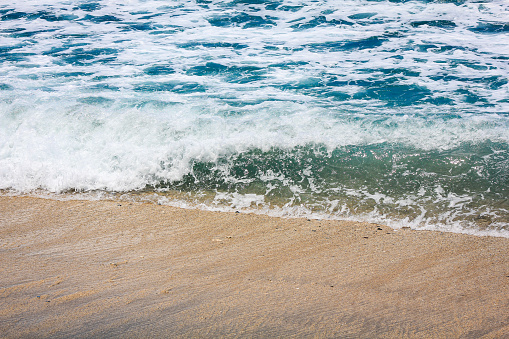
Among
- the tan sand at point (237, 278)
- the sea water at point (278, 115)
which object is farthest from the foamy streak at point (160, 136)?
the tan sand at point (237, 278)

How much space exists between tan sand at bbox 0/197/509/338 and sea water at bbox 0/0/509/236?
439 mm

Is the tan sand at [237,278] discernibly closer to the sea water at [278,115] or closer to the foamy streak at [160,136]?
the sea water at [278,115]

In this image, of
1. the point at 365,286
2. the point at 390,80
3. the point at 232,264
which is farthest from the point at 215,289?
the point at 390,80

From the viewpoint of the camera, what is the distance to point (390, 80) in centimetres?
695

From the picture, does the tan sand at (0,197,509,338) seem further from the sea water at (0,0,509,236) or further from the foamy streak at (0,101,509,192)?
the foamy streak at (0,101,509,192)

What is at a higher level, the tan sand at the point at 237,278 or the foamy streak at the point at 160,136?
the foamy streak at the point at 160,136

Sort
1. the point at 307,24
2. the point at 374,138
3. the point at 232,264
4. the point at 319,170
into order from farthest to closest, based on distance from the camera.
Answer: the point at 307,24, the point at 374,138, the point at 319,170, the point at 232,264

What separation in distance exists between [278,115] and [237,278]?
3.26m

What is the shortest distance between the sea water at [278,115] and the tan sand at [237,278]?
44cm

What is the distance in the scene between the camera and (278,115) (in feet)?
18.9

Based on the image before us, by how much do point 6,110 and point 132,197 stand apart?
10.5ft

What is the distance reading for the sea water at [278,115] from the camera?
14.3ft

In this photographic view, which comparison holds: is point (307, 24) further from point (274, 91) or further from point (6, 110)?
point (6, 110)

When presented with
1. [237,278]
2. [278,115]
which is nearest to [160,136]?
[278,115]
